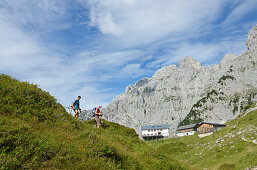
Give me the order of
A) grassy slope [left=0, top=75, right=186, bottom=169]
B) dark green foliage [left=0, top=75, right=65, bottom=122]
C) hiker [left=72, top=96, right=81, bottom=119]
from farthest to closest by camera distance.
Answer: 1. hiker [left=72, top=96, right=81, bottom=119]
2. dark green foliage [left=0, top=75, right=65, bottom=122]
3. grassy slope [left=0, top=75, right=186, bottom=169]

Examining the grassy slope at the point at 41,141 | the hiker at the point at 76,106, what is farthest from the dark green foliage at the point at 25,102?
the hiker at the point at 76,106

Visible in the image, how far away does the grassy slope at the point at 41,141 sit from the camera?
316 inches

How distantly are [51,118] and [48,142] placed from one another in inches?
201

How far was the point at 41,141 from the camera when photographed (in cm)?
934

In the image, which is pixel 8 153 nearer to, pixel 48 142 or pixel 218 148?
pixel 48 142

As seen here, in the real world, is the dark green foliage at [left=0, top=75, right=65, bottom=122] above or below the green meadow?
above

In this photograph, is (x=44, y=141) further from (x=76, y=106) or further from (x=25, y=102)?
(x=76, y=106)

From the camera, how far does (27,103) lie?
1352 centimetres

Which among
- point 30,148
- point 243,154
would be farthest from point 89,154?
point 243,154

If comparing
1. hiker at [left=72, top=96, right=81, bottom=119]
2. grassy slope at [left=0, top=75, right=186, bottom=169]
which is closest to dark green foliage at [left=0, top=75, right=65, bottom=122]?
grassy slope at [left=0, top=75, right=186, bottom=169]

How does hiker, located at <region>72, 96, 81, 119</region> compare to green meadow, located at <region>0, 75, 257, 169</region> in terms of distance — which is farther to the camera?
hiker, located at <region>72, 96, 81, 119</region>

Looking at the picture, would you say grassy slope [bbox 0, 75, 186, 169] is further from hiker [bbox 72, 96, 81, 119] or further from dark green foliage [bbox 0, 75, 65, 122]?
hiker [bbox 72, 96, 81, 119]

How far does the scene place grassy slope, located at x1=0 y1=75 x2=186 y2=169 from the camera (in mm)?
8039

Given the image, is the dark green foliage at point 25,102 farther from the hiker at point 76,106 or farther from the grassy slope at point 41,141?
the hiker at point 76,106
